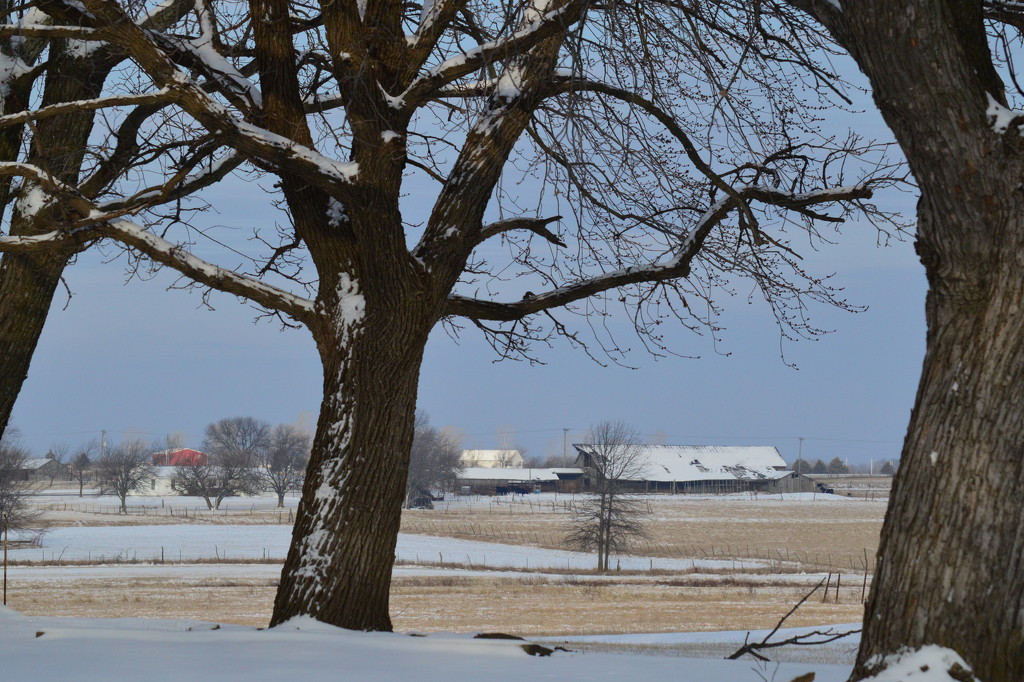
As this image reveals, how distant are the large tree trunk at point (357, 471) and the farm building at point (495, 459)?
14771cm

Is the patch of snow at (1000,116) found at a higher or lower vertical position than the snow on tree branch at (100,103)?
lower

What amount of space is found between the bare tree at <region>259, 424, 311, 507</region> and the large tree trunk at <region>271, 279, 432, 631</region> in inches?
3043

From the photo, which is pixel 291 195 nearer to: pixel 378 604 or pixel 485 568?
→ pixel 378 604

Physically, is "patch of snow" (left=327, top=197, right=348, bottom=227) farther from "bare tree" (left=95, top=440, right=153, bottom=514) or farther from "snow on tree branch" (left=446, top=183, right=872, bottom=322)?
"bare tree" (left=95, top=440, right=153, bottom=514)

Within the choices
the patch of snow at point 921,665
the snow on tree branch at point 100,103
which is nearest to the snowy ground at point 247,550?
the snow on tree branch at point 100,103

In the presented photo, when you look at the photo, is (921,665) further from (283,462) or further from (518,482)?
(518,482)

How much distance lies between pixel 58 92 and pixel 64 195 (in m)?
1.89

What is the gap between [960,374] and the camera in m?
3.69

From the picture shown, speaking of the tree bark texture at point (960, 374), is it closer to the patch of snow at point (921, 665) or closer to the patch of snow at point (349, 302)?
the patch of snow at point (921, 665)

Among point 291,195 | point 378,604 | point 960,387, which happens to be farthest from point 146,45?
point 960,387

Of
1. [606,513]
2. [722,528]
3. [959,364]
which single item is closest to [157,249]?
[959,364]

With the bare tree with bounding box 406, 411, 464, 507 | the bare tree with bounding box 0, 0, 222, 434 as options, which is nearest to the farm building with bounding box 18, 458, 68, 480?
the bare tree with bounding box 406, 411, 464, 507

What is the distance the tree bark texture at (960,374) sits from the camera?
3.63m

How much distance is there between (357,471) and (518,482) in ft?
338
